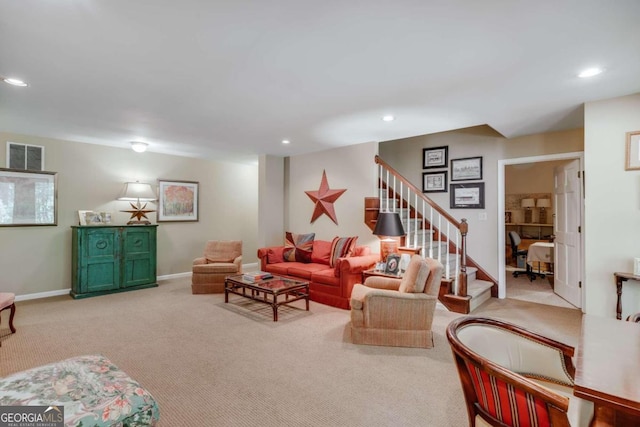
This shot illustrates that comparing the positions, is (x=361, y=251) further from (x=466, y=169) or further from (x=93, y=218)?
(x=93, y=218)

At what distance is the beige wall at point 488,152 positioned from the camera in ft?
14.2

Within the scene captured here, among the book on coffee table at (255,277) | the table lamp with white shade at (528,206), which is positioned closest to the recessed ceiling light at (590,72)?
the book on coffee table at (255,277)

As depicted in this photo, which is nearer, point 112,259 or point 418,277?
point 418,277

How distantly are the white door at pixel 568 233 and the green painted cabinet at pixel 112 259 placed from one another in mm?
6512

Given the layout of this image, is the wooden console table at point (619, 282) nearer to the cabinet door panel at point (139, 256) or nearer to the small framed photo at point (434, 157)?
the small framed photo at point (434, 157)

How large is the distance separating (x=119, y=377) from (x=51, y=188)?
4544 mm

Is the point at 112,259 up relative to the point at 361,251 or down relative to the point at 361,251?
down

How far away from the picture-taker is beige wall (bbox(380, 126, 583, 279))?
4.34 meters

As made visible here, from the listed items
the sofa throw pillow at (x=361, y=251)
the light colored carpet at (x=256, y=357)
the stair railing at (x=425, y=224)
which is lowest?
the light colored carpet at (x=256, y=357)

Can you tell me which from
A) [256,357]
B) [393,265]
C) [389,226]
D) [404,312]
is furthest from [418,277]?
[256,357]

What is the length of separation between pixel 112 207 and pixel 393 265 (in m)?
4.85

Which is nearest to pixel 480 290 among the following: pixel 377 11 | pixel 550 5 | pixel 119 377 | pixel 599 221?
pixel 599 221

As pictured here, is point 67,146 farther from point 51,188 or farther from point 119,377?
point 119,377

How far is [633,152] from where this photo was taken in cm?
297
